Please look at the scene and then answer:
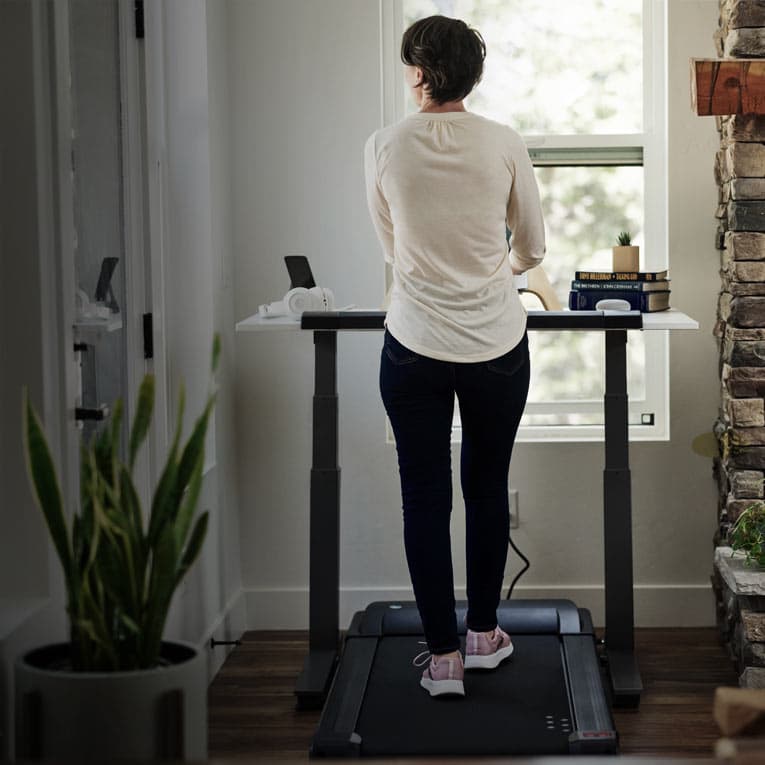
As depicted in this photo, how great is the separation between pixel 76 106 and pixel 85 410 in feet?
2.21

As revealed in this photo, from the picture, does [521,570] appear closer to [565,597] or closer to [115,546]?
[565,597]

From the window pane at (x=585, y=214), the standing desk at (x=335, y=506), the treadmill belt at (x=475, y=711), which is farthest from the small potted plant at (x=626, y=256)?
the treadmill belt at (x=475, y=711)

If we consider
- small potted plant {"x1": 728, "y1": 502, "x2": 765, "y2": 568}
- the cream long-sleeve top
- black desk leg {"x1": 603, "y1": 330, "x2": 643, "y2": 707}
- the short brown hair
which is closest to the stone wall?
small potted plant {"x1": 728, "y1": 502, "x2": 765, "y2": 568}

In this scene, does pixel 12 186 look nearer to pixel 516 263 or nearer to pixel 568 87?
pixel 516 263

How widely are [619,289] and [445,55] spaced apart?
37.0 inches

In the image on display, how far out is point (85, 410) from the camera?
2.43m

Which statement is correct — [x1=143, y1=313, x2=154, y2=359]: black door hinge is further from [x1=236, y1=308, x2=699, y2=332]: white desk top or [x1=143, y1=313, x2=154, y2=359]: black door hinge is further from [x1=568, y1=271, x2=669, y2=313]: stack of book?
[x1=568, y1=271, x2=669, y2=313]: stack of book

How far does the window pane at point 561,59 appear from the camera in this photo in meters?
3.80

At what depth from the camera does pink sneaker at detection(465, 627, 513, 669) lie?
3.08 metres

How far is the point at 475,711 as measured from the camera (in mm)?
2834

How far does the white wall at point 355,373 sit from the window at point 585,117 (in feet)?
0.30

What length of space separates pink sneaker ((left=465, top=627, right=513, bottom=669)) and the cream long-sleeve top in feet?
2.60

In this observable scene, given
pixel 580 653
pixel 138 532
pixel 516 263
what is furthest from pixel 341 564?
pixel 138 532

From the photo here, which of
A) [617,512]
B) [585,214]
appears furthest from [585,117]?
[617,512]
